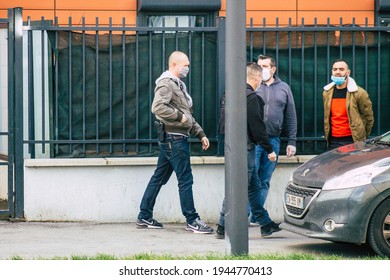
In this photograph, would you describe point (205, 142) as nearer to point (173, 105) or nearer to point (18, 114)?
point (173, 105)

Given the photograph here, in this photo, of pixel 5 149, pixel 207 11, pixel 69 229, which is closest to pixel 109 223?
pixel 69 229

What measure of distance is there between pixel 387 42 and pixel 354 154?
2.84 meters

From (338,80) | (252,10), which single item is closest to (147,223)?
(338,80)

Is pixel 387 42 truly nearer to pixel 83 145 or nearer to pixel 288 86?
pixel 288 86

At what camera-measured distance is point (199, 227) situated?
37.8 ft

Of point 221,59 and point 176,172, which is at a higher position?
point 221,59

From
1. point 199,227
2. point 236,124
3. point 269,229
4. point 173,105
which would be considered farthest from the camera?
point 199,227

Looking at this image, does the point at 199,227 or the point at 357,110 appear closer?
→ the point at 199,227

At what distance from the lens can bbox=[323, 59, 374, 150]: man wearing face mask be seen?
12.0 m

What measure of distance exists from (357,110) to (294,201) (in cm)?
215

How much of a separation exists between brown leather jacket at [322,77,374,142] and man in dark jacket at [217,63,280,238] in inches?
52.7

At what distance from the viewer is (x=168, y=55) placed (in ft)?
41.0

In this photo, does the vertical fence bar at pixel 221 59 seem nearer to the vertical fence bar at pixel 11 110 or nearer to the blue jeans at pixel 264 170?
the blue jeans at pixel 264 170
